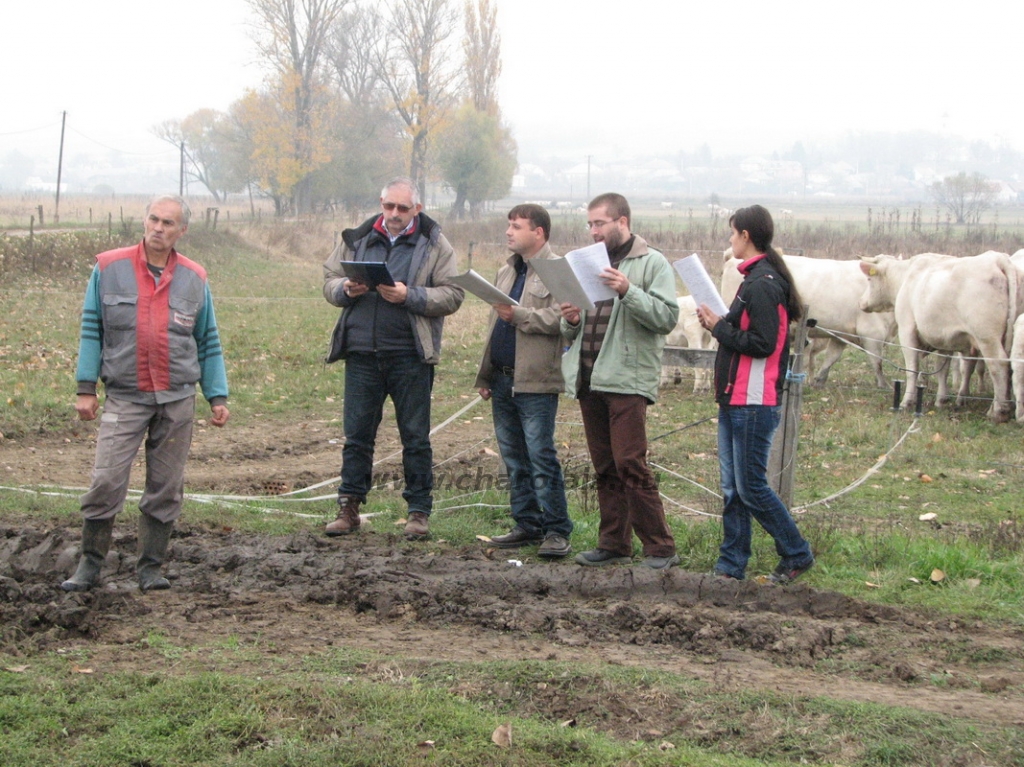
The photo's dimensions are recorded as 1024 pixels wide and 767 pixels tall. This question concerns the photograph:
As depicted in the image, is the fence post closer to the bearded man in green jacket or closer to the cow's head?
the bearded man in green jacket

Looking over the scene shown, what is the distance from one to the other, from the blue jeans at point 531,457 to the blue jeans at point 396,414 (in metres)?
0.49

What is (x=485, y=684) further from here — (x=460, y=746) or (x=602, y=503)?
(x=602, y=503)

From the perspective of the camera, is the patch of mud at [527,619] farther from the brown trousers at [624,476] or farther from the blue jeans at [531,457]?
the blue jeans at [531,457]

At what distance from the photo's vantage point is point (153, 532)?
20.0 feet

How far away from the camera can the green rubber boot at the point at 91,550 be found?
5.93 m

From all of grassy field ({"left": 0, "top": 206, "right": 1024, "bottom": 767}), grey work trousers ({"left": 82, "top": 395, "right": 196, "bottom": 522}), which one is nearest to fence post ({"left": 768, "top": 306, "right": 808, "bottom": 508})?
grassy field ({"left": 0, "top": 206, "right": 1024, "bottom": 767})

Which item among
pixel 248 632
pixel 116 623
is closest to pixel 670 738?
pixel 248 632

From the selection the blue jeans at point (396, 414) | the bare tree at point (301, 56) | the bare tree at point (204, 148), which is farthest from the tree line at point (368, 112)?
the blue jeans at point (396, 414)

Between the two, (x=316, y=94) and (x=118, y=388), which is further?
(x=316, y=94)

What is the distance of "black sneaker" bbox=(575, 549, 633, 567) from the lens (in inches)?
270

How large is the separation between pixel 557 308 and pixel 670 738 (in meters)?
3.20

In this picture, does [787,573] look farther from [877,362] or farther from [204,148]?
[204,148]

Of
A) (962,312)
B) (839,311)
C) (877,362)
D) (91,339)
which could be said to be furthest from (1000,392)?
(91,339)

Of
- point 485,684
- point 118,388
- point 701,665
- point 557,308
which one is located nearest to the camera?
point 485,684
